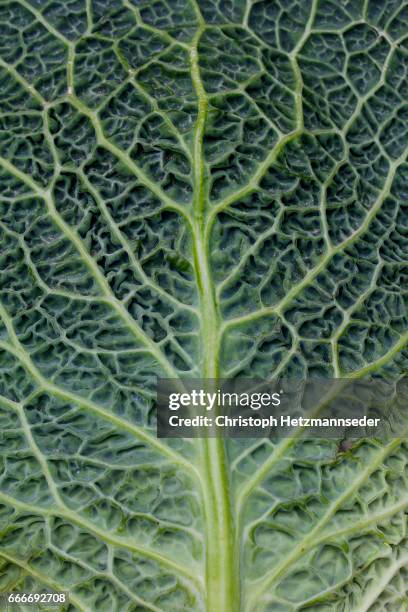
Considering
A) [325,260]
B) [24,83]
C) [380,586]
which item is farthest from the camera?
[24,83]

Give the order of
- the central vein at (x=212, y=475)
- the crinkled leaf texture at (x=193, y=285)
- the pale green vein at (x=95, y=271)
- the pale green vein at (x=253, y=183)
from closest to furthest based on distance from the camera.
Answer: the central vein at (x=212, y=475) < the crinkled leaf texture at (x=193, y=285) < the pale green vein at (x=95, y=271) < the pale green vein at (x=253, y=183)

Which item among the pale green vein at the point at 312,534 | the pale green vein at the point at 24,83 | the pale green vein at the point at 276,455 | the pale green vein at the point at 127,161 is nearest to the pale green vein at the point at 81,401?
the pale green vein at the point at 276,455

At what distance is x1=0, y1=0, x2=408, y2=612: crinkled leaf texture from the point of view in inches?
117

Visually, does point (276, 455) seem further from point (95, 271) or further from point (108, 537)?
point (95, 271)

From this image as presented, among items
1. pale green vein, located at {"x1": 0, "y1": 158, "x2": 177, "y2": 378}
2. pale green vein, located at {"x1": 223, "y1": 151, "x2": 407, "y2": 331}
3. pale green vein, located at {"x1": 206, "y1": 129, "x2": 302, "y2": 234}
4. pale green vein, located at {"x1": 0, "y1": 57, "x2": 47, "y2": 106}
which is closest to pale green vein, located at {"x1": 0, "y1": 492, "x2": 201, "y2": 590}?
pale green vein, located at {"x1": 0, "y1": 158, "x2": 177, "y2": 378}

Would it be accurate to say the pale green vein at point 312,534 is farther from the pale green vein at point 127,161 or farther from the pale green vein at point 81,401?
the pale green vein at point 127,161

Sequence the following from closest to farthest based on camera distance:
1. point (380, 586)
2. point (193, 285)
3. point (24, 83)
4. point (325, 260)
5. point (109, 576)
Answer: point (109, 576) < point (380, 586) < point (193, 285) < point (325, 260) < point (24, 83)

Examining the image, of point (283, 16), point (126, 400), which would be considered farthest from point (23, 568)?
point (283, 16)

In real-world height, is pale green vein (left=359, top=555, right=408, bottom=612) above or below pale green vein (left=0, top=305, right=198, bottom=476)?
below

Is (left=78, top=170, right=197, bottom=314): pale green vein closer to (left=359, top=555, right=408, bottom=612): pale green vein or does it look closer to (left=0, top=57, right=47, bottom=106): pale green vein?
(left=0, top=57, right=47, bottom=106): pale green vein

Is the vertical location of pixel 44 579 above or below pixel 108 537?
below

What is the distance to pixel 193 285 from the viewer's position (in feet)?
10.7

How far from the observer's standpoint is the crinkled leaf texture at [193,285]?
2.98m

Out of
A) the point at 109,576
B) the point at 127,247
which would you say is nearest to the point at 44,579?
the point at 109,576
